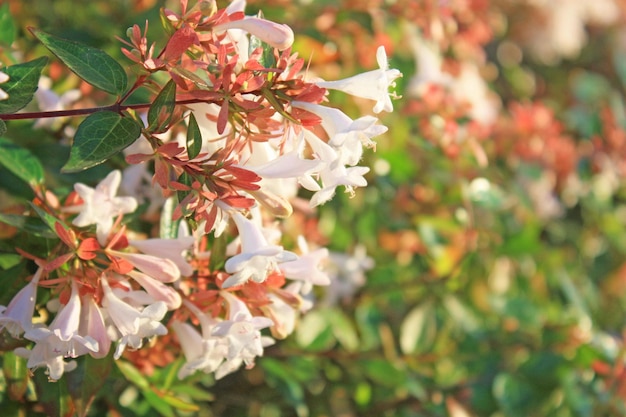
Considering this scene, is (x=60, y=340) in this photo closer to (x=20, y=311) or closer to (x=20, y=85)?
(x=20, y=311)

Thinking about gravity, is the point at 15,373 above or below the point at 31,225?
below

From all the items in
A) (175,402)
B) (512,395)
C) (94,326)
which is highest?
(94,326)

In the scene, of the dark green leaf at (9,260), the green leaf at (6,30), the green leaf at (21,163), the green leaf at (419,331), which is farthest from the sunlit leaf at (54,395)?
the green leaf at (419,331)

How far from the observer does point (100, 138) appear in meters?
0.72

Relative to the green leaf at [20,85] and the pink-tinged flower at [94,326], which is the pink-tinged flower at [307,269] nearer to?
the pink-tinged flower at [94,326]

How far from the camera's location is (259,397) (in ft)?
4.55

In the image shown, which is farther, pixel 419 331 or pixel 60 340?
pixel 419 331

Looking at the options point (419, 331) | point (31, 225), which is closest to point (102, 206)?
point (31, 225)

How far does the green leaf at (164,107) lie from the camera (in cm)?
72

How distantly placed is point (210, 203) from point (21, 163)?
1.07 ft

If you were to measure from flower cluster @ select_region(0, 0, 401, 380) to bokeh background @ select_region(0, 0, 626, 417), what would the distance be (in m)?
0.22

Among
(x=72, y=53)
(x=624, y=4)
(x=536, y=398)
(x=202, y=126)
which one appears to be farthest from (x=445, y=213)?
(x=624, y=4)

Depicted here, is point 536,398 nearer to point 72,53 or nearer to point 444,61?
point 444,61

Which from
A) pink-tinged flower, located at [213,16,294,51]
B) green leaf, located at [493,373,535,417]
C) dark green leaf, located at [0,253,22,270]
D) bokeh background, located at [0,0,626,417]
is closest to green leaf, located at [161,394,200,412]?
bokeh background, located at [0,0,626,417]
